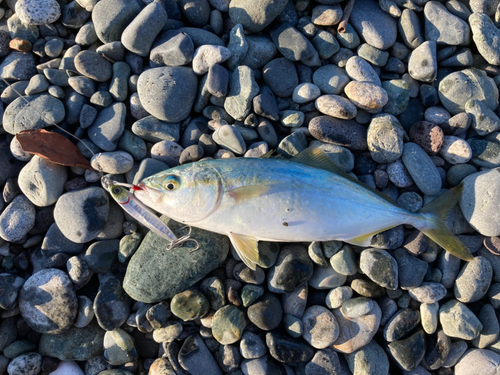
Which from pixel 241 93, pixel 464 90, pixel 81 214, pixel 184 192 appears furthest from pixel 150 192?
pixel 464 90

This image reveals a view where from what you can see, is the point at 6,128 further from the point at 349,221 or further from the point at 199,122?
the point at 349,221

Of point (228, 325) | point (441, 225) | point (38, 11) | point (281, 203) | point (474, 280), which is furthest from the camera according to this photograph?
point (38, 11)

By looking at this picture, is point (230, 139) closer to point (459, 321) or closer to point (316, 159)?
point (316, 159)

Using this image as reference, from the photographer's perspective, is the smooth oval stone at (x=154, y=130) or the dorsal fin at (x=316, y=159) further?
the smooth oval stone at (x=154, y=130)

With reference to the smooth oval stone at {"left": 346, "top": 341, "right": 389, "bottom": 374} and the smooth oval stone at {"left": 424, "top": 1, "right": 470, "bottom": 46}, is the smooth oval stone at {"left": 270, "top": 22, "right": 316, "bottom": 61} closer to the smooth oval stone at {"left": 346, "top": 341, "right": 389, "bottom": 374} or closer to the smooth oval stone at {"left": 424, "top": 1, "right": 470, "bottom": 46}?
the smooth oval stone at {"left": 424, "top": 1, "right": 470, "bottom": 46}

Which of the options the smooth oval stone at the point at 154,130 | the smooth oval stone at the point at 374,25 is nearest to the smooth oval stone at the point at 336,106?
the smooth oval stone at the point at 374,25

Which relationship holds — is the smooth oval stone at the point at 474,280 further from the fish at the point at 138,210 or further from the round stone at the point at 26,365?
the round stone at the point at 26,365

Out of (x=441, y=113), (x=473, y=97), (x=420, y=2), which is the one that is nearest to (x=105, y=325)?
(x=441, y=113)
